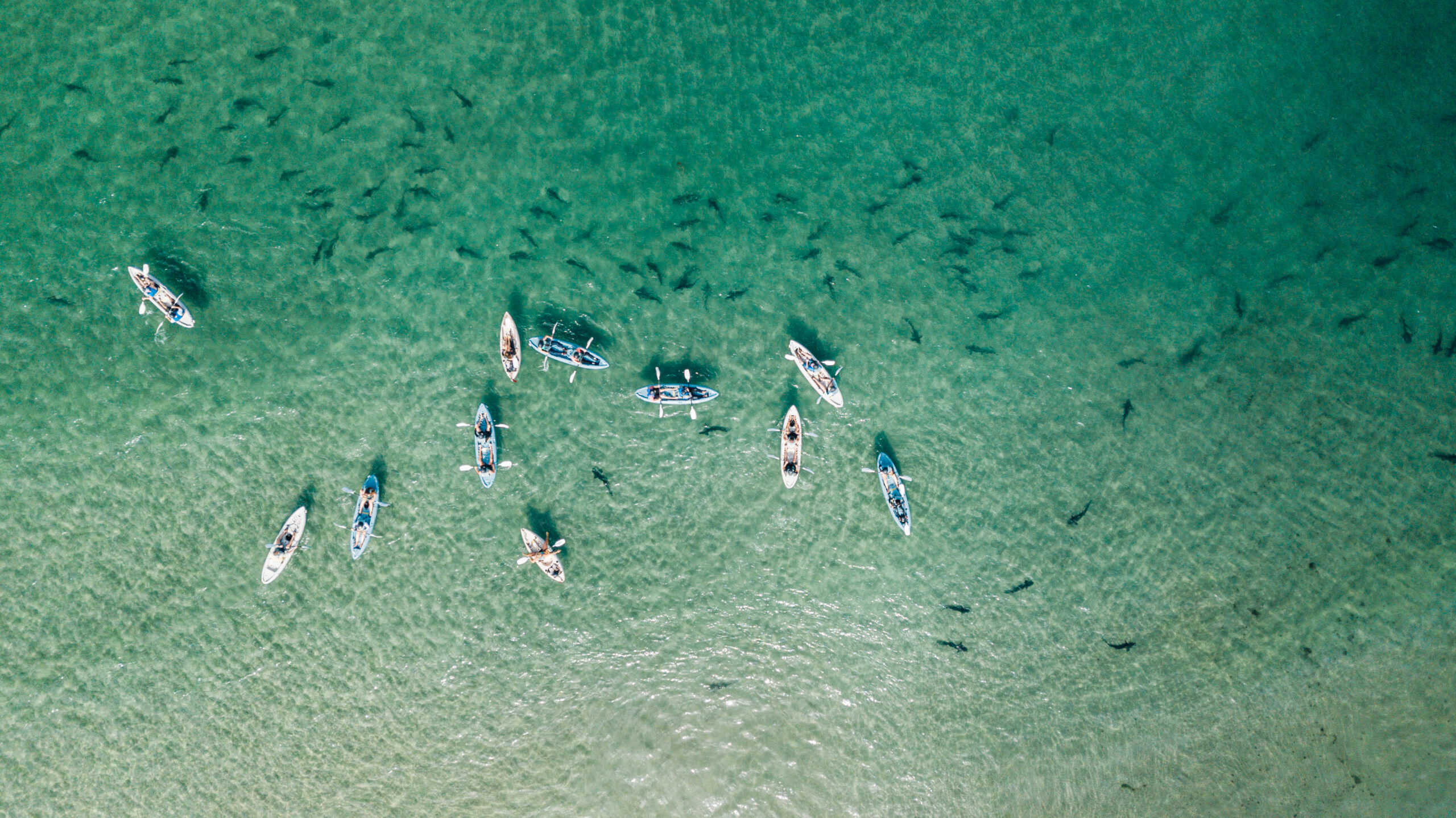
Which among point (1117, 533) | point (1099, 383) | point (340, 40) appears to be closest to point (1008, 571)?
point (1117, 533)

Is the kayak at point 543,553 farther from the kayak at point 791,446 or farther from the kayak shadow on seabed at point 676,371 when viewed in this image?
the kayak at point 791,446

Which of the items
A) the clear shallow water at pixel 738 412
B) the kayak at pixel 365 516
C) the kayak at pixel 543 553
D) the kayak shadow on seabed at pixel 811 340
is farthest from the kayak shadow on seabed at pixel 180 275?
the kayak shadow on seabed at pixel 811 340

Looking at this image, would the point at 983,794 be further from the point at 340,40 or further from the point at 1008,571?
the point at 340,40


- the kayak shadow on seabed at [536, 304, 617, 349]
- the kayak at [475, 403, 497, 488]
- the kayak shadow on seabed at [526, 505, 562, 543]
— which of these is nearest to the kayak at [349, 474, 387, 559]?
the kayak at [475, 403, 497, 488]

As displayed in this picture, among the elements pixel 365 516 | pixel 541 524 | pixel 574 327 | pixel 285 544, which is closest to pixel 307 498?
pixel 285 544

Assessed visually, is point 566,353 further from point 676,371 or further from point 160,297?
point 160,297
